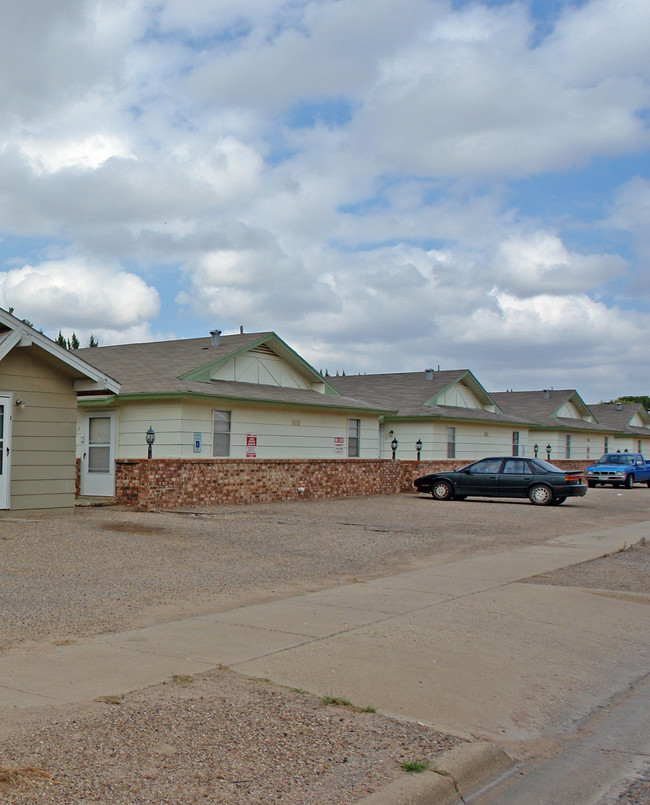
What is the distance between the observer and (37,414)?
1711 centimetres

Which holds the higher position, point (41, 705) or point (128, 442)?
point (128, 442)

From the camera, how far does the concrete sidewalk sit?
5820 millimetres

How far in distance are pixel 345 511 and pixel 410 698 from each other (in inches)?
609

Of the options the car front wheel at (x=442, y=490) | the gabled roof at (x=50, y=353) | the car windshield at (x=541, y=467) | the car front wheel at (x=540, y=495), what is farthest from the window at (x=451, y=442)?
the gabled roof at (x=50, y=353)

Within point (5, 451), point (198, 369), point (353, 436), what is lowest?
point (5, 451)

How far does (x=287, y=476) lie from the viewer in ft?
79.2

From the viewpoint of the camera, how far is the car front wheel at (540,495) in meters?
24.9

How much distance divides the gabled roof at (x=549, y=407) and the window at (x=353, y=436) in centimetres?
1695

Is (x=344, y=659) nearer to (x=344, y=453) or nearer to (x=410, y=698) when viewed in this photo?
(x=410, y=698)

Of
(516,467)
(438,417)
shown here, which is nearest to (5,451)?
(516,467)

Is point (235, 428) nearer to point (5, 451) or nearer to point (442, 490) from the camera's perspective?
point (442, 490)

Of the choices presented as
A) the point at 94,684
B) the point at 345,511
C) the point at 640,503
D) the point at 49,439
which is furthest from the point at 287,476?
the point at 94,684

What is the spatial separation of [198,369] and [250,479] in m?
3.44

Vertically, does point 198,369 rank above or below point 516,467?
above
